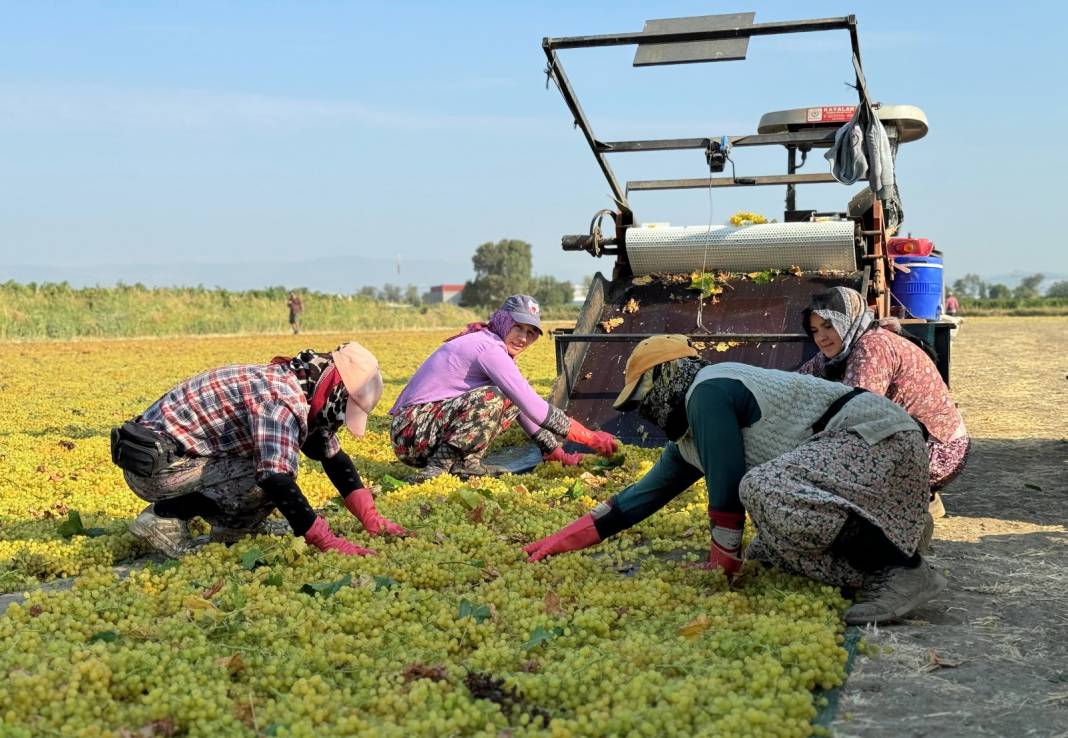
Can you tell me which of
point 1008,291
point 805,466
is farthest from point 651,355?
point 1008,291

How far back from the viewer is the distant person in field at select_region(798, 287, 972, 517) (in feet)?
18.7

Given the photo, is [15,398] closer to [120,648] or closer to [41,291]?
[120,648]

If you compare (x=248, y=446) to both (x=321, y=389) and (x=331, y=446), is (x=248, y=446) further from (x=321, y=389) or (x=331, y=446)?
(x=321, y=389)

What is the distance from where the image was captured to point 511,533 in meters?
5.72

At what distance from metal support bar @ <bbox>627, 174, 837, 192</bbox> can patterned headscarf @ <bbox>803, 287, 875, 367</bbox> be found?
Result: 13.6 feet

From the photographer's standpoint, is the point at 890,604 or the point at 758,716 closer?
the point at 758,716

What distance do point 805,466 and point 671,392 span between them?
62cm

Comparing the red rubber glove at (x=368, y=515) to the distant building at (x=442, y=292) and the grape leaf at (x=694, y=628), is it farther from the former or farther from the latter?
the distant building at (x=442, y=292)

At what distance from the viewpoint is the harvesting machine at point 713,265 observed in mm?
8219

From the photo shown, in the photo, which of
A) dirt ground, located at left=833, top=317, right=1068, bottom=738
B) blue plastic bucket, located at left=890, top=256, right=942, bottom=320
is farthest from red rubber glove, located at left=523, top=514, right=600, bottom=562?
blue plastic bucket, located at left=890, top=256, right=942, bottom=320

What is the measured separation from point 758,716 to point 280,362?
3150mm

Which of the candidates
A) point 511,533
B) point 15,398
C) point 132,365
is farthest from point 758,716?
point 132,365

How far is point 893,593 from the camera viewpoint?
4270mm

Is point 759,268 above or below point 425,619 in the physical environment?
above
